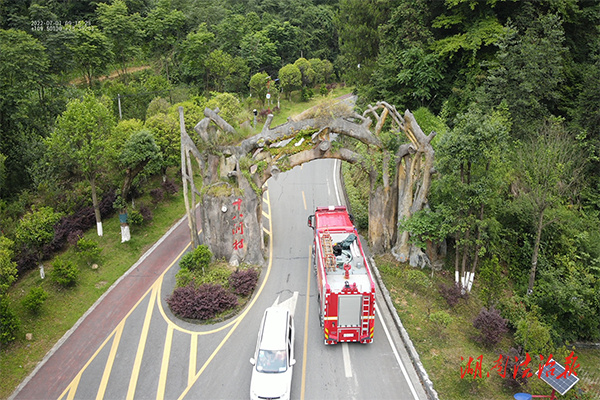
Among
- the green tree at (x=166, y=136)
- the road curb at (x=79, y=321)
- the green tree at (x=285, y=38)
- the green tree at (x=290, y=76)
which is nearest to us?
the road curb at (x=79, y=321)

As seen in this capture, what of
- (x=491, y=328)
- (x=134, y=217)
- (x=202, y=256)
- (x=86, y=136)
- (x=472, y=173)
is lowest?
(x=491, y=328)

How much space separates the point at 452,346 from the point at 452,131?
32.7 ft

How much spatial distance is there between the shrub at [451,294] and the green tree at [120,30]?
141ft

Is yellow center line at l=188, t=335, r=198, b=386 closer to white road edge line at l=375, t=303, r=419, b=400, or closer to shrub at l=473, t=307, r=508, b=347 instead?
white road edge line at l=375, t=303, r=419, b=400

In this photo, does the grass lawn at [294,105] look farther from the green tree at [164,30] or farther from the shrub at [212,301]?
the shrub at [212,301]

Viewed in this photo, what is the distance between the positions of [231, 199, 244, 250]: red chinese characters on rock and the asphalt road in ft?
7.06

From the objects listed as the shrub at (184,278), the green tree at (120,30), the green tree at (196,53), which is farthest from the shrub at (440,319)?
the green tree at (120,30)

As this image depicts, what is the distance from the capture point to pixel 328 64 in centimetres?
6206

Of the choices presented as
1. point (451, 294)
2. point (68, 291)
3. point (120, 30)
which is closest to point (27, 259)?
point (68, 291)

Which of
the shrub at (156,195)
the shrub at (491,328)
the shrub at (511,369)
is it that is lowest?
the shrub at (511,369)

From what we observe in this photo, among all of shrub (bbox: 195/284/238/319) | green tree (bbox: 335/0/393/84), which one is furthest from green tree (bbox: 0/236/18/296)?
green tree (bbox: 335/0/393/84)

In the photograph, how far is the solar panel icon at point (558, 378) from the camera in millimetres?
12297

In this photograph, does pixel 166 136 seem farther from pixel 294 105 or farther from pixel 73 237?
pixel 294 105

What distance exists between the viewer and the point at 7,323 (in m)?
16.5
